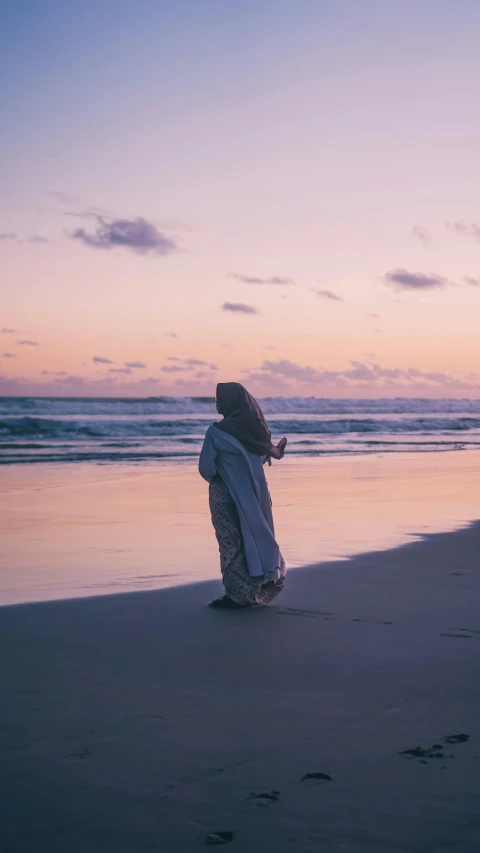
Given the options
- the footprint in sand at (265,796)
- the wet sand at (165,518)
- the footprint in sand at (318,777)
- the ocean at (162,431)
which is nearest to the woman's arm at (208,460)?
the wet sand at (165,518)

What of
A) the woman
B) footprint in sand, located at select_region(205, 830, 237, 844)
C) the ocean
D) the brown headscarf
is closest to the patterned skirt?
the woman

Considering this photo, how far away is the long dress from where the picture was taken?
639 centimetres

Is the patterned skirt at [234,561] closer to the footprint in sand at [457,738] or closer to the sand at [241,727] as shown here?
the sand at [241,727]

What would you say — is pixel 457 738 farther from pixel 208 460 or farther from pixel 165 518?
pixel 165 518

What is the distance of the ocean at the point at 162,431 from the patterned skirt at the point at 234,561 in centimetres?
1590

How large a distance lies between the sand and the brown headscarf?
122cm

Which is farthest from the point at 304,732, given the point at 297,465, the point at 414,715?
the point at 297,465

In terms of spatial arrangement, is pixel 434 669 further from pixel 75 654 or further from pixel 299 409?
pixel 299 409

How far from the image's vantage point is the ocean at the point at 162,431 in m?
25.6

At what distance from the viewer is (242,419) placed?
260 inches

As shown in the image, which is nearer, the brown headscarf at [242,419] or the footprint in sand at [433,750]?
the footprint in sand at [433,750]

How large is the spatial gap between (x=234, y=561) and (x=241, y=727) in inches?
104

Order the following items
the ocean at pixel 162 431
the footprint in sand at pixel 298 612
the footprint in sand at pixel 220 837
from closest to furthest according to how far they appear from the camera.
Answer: the footprint in sand at pixel 220 837, the footprint in sand at pixel 298 612, the ocean at pixel 162 431

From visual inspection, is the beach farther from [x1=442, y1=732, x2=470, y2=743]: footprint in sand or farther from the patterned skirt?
the patterned skirt
